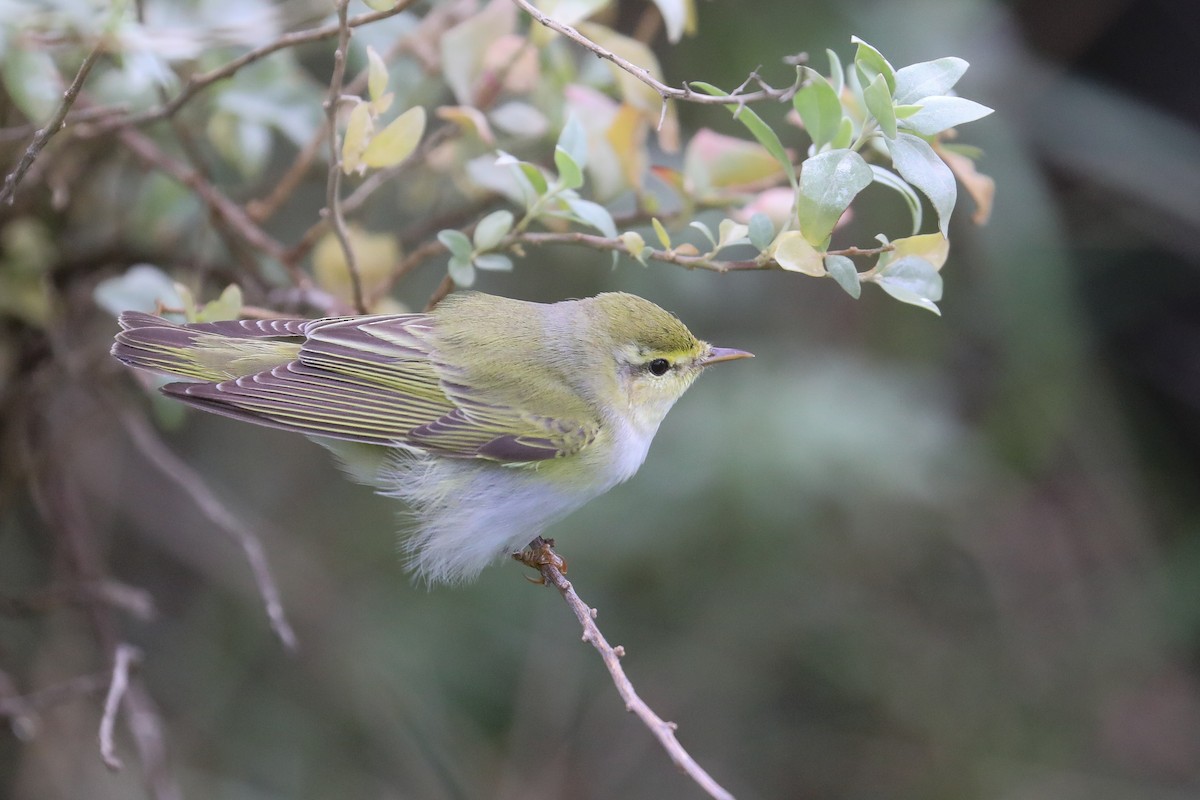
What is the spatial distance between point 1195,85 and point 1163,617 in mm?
2305

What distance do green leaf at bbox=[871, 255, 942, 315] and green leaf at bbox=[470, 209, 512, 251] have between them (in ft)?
2.36

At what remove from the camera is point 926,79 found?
5.74 ft

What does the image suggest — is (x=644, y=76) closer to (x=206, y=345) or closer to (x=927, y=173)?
(x=927, y=173)

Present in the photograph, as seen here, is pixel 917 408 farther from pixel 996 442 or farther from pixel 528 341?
pixel 528 341

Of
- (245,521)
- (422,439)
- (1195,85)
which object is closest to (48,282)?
(422,439)

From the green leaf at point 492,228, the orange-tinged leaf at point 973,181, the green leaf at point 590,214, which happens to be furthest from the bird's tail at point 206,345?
the orange-tinged leaf at point 973,181

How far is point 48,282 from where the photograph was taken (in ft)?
8.91

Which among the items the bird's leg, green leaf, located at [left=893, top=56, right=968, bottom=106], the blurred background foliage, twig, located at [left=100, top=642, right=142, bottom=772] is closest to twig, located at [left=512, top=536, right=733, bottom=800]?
the bird's leg

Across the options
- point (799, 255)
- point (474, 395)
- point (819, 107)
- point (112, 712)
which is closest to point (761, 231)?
point (799, 255)

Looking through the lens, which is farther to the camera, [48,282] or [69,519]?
[69,519]

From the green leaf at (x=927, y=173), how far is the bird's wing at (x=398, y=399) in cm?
109

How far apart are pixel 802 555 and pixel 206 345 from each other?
7.86 ft

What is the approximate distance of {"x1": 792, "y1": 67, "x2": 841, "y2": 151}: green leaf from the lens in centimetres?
177

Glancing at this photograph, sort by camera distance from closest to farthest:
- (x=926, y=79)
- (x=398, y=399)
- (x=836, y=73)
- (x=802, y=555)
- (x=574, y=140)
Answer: (x=926, y=79), (x=836, y=73), (x=574, y=140), (x=398, y=399), (x=802, y=555)
